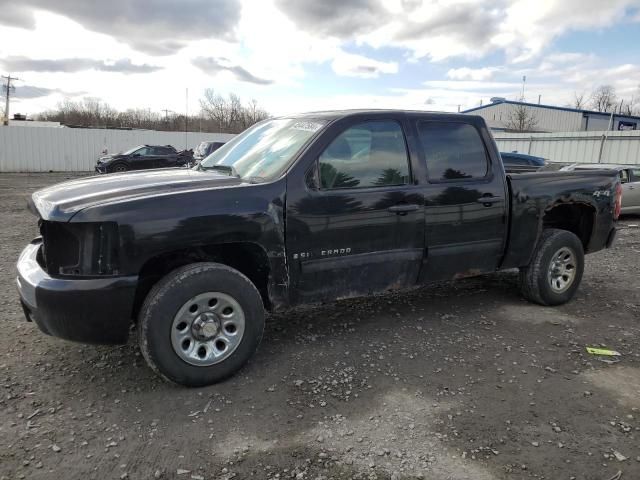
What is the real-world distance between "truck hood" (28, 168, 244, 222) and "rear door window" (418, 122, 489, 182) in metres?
1.68

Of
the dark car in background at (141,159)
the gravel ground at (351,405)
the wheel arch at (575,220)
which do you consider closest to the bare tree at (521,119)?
the dark car in background at (141,159)

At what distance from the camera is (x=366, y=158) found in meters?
4.01

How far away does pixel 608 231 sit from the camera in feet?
18.1

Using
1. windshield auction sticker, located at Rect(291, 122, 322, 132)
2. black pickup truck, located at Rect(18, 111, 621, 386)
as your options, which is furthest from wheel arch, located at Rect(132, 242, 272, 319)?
windshield auction sticker, located at Rect(291, 122, 322, 132)

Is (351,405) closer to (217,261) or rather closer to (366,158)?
(217,261)

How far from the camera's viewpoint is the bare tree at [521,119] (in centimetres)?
4772

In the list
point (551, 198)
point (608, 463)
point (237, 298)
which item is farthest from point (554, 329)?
point (237, 298)

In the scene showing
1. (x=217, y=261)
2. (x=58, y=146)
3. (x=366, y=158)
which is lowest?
(x=217, y=261)

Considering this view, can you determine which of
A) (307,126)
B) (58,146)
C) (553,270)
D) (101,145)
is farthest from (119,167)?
(553,270)

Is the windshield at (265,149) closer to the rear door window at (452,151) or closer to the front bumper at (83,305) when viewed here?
the rear door window at (452,151)

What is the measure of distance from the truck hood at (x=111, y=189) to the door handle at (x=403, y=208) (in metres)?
1.22

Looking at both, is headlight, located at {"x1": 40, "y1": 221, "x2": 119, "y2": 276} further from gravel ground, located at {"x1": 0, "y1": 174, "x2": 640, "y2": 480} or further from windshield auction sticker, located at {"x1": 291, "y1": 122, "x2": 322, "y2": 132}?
windshield auction sticker, located at {"x1": 291, "y1": 122, "x2": 322, "y2": 132}

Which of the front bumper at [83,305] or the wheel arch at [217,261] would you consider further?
the wheel arch at [217,261]

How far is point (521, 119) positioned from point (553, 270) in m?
47.0
